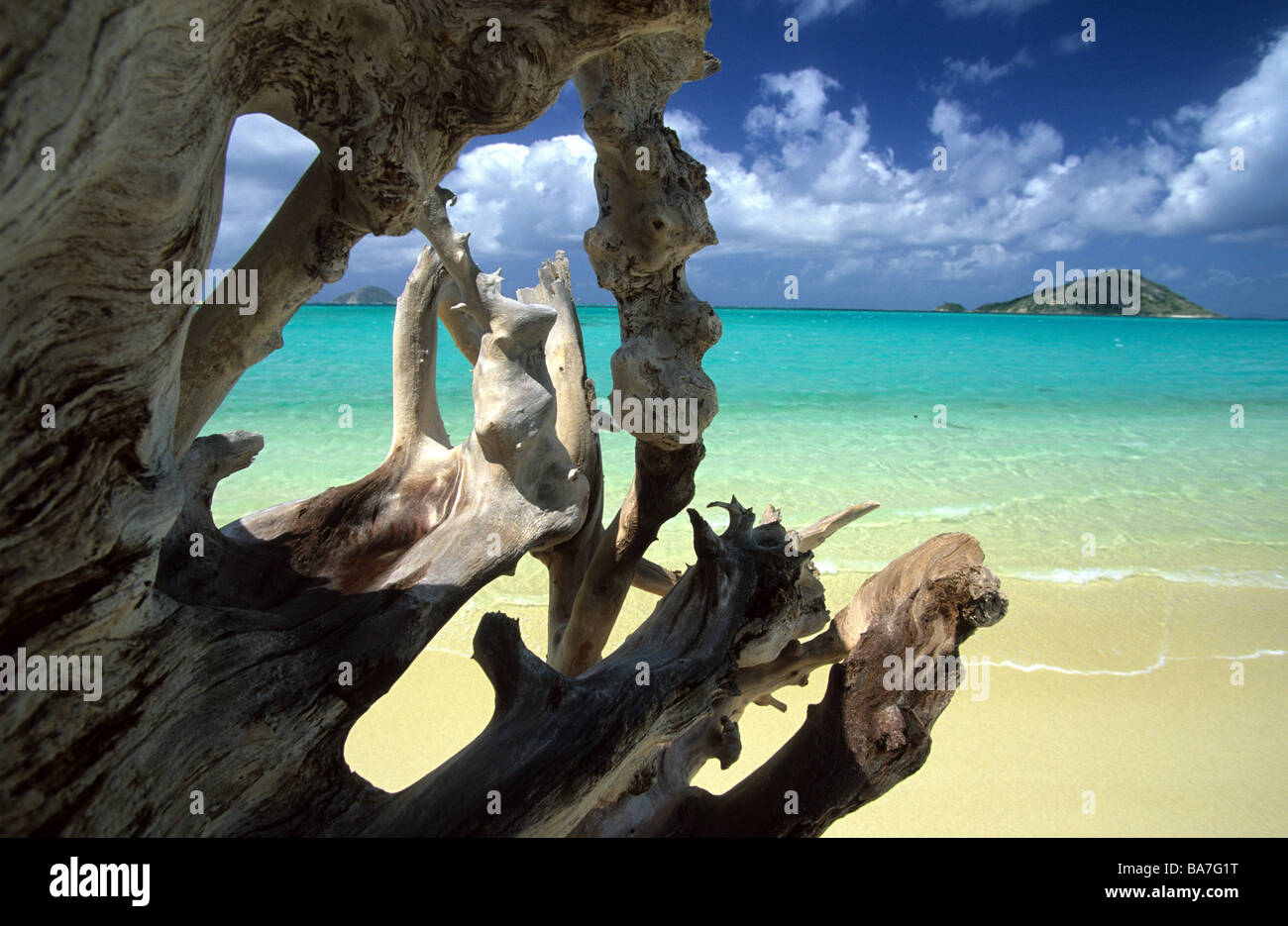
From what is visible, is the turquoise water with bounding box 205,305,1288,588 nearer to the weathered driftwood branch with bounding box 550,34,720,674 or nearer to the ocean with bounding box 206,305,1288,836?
the ocean with bounding box 206,305,1288,836

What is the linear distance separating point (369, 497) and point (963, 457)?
918 cm

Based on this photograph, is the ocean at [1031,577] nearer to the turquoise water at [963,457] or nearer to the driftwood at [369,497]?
the turquoise water at [963,457]

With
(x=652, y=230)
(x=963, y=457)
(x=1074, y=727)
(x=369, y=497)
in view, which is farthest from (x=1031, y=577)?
(x=369, y=497)

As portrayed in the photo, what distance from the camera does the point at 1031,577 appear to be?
577cm

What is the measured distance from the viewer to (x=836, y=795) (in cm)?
204

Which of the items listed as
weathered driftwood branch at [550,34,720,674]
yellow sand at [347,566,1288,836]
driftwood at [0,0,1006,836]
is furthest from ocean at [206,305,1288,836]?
weathered driftwood branch at [550,34,720,674]

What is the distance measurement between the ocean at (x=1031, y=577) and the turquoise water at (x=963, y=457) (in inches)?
1.8

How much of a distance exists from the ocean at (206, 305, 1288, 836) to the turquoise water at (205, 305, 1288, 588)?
0.05 m

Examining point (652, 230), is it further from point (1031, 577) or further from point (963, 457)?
point (963, 457)

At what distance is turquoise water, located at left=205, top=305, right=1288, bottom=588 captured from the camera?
654 cm

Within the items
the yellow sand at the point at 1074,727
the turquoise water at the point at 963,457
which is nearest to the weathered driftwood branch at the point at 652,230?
the yellow sand at the point at 1074,727

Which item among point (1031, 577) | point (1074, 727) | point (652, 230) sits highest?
point (652, 230)

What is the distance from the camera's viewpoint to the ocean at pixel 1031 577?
3.68 m
